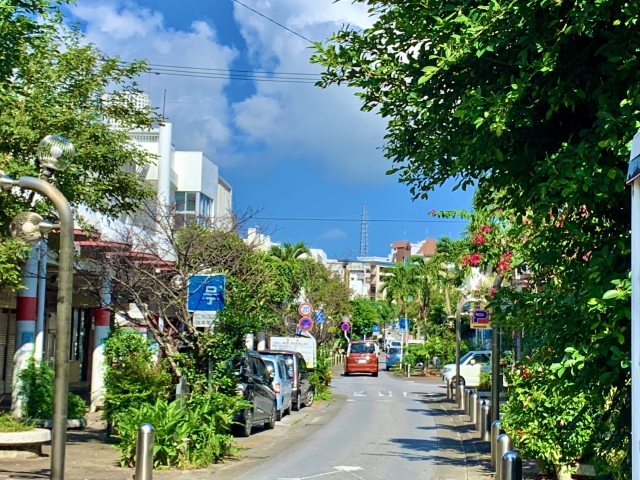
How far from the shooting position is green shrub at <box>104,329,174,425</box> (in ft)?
51.3

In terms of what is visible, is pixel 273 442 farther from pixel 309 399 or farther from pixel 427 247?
pixel 427 247

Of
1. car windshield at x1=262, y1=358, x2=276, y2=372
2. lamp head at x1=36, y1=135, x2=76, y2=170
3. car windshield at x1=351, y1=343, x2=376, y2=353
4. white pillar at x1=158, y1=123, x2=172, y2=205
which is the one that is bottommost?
car windshield at x1=351, y1=343, x2=376, y2=353

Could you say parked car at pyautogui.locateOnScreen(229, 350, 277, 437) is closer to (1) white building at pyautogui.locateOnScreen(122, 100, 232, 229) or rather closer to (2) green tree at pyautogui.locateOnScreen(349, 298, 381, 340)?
(1) white building at pyautogui.locateOnScreen(122, 100, 232, 229)

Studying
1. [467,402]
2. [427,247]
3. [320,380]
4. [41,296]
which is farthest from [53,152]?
[427,247]

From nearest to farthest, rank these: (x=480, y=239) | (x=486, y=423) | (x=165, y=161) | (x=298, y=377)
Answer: (x=486, y=423) → (x=480, y=239) → (x=298, y=377) → (x=165, y=161)

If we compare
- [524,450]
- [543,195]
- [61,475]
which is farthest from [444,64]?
[524,450]

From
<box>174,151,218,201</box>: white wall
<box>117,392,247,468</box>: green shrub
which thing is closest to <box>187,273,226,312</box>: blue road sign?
<box>117,392,247,468</box>: green shrub

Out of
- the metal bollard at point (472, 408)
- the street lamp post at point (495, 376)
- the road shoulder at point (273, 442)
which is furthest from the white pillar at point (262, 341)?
the street lamp post at point (495, 376)

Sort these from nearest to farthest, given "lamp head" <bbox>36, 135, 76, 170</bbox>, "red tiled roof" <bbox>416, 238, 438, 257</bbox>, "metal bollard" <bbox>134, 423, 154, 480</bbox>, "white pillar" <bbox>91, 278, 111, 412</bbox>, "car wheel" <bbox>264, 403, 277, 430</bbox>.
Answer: "lamp head" <bbox>36, 135, 76, 170</bbox> → "metal bollard" <bbox>134, 423, 154, 480</bbox> → "car wheel" <bbox>264, 403, 277, 430</bbox> → "white pillar" <bbox>91, 278, 111, 412</bbox> → "red tiled roof" <bbox>416, 238, 438, 257</bbox>

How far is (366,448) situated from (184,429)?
17.3 ft

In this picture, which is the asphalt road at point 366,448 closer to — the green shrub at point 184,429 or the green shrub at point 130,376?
the green shrub at point 184,429

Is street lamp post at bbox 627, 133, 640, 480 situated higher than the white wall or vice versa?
the white wall

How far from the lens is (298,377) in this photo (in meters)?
27.2

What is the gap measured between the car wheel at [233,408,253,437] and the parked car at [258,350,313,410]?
6.35 meters
